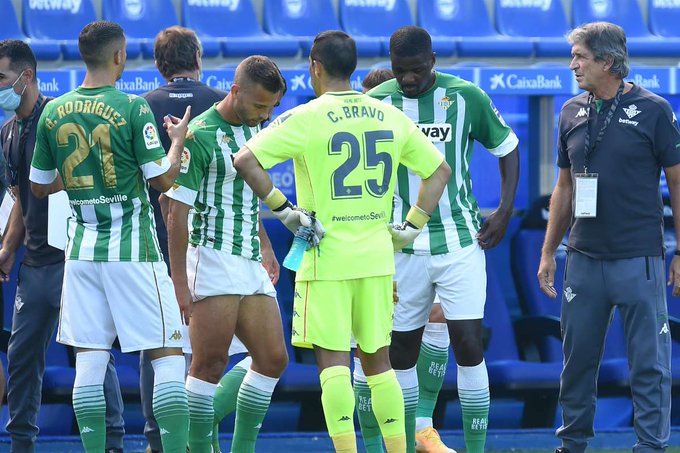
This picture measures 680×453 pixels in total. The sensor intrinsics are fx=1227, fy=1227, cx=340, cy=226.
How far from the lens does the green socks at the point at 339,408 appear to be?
173 inches

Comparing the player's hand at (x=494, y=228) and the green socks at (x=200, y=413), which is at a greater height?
the player's hand at (x=494, y=228)

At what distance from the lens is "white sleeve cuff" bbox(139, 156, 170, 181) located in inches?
178

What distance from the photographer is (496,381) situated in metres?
6.66

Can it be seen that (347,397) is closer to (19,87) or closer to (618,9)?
(19,87)

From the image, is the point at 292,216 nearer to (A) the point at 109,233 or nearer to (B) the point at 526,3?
(A) the point at 109,233

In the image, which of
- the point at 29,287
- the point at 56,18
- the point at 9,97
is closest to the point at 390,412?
the point at 29,287

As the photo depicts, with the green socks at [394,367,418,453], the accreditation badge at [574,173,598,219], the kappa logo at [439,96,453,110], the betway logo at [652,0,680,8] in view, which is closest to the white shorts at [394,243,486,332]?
the green socks at [394,367,418,453]

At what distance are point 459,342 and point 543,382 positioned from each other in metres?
1.59

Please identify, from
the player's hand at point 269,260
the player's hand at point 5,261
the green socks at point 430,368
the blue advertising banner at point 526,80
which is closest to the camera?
the player's hand at point 269,260

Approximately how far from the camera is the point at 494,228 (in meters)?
5.34

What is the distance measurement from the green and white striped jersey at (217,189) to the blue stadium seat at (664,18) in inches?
231

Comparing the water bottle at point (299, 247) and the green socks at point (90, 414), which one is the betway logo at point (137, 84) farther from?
the water bottle at point (299, 247)

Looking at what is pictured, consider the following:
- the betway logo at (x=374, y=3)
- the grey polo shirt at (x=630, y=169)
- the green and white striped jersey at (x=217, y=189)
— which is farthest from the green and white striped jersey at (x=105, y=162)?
the betway logo at (x=374, y=3)

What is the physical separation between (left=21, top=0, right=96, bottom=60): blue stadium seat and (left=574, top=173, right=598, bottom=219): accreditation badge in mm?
4679
